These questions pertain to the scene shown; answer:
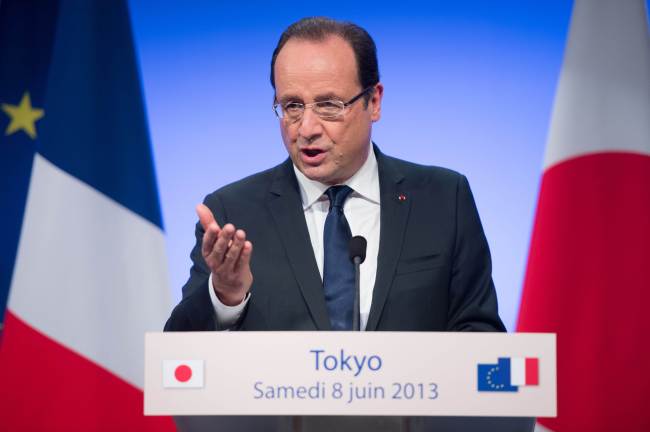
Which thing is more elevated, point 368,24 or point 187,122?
point 368,24

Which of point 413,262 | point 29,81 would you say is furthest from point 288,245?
point 29,81

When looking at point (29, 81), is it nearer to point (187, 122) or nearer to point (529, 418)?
point (187, 122)

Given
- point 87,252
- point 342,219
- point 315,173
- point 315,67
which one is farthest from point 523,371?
point 87,252

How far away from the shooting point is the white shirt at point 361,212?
6.53 feet

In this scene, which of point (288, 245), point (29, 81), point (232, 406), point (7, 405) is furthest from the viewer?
point (29, 81)

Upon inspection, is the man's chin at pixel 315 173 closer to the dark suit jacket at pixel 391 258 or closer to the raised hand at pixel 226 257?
the dark suit jacket at pixel 391 258

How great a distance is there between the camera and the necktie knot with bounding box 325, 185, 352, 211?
208 cm

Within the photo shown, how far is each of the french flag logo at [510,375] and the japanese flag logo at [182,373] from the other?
1.51 ft

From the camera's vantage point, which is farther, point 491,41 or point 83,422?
point 491,41

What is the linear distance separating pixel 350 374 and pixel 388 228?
76 cm

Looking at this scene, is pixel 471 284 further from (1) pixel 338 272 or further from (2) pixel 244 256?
(2) pixel 244 256

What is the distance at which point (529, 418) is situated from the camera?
4.40 ft

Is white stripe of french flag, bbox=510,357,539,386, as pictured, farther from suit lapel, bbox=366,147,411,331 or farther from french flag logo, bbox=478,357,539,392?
suit lapel, bbox=366,147,411,331

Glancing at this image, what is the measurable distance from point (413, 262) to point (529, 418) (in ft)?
2.35
